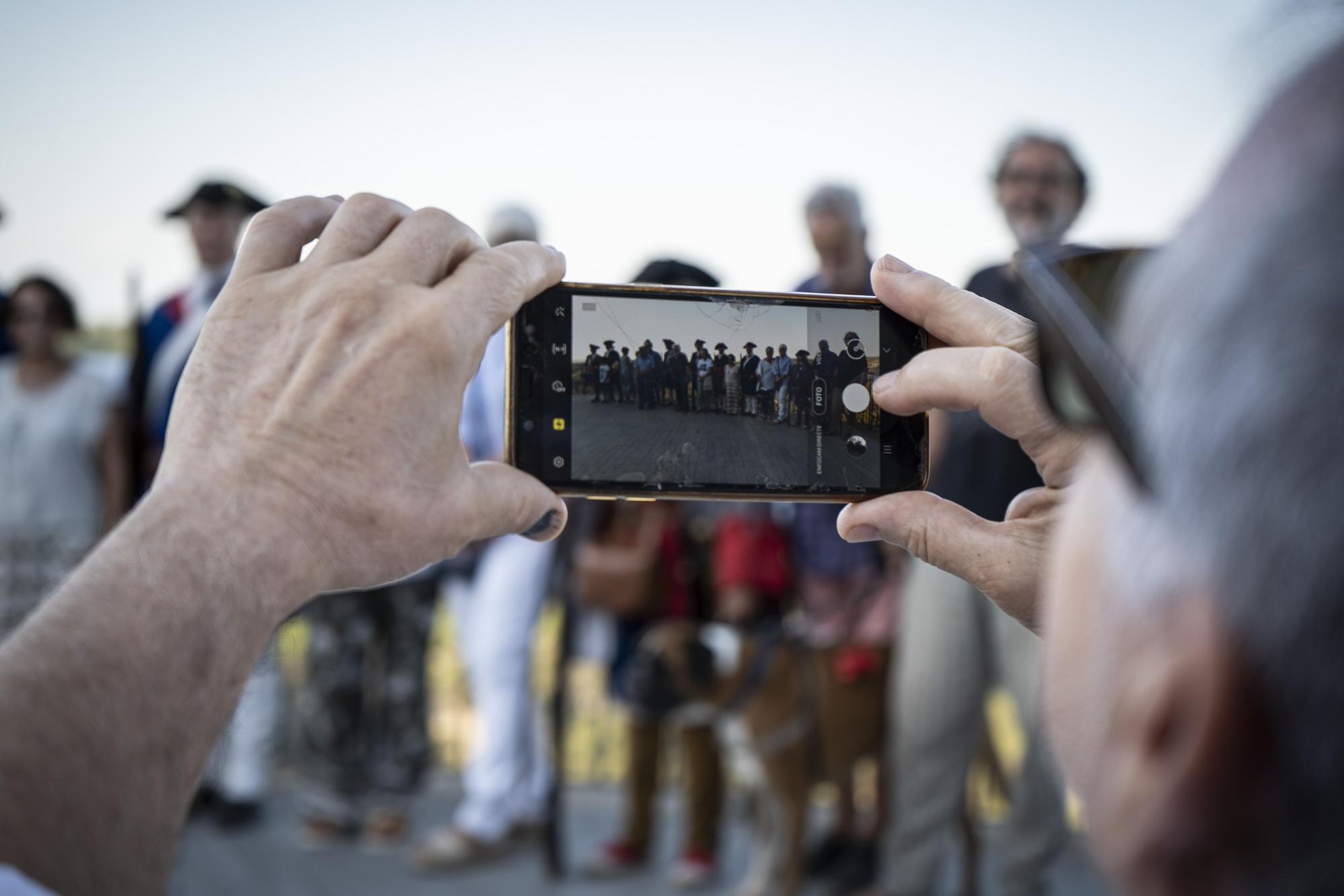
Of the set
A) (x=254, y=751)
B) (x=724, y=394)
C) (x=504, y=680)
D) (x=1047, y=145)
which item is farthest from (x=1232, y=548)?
(x=254, y=751)

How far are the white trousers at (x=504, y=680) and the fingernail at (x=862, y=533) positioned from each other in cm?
266

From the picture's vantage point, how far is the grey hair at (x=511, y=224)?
4.00 metres

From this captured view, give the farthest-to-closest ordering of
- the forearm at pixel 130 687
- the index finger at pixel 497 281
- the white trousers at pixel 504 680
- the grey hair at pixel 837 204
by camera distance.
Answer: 1. the white trousers at pixel 504 680
2. the grey hair at pixel 837 204
3. the index finger at pixel 497 281
4. the forearm at pixel 130 687

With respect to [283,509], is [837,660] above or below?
below

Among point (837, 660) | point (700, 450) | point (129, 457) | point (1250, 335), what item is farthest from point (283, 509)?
point (129, 457)

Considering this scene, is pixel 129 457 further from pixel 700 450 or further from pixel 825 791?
pixel 700 450

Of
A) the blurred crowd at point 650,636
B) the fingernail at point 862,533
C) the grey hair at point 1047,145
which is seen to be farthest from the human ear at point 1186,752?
the grey hair at point 1047,145

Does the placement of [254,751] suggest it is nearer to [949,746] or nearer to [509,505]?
[949,746]

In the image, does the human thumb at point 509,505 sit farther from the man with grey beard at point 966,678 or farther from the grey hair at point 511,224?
the grey hair at point 511,224

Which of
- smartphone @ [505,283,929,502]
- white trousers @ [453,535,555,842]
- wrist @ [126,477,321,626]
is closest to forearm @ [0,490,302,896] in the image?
wrist @ [126,477,321,626]

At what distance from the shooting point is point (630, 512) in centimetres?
387

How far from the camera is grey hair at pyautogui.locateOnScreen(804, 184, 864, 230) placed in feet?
12.0

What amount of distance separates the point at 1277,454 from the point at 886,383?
2.31 ft

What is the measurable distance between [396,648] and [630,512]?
1.07 meters
